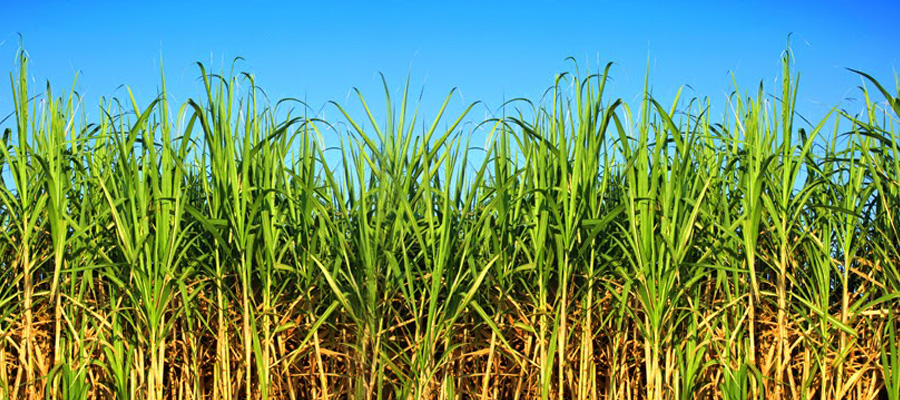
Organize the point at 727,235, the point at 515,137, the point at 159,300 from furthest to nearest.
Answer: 1. the point at 515,137
2. the point at 727,235
3. the point at 159,300

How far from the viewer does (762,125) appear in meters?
2.89

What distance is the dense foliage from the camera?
257 cm

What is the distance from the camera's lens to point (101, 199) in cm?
283

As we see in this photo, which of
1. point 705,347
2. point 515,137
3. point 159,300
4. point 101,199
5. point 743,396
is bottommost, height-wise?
point 743,396

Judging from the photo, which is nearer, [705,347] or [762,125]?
[705,347]

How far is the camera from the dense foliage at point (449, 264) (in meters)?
2.57

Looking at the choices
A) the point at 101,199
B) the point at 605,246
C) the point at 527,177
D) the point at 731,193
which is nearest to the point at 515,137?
the point at 527,177

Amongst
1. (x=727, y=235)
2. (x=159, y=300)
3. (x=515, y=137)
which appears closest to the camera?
(x=159, y=300)

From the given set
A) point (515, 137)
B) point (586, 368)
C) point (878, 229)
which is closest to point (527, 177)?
point (515, 137)

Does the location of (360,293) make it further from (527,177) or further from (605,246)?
(605,246)

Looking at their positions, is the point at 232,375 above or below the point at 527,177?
below

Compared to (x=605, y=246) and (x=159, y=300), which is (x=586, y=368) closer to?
(x=605, y=246)

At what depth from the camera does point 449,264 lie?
2637 millimetres

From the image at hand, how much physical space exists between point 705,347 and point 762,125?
0.85 m
